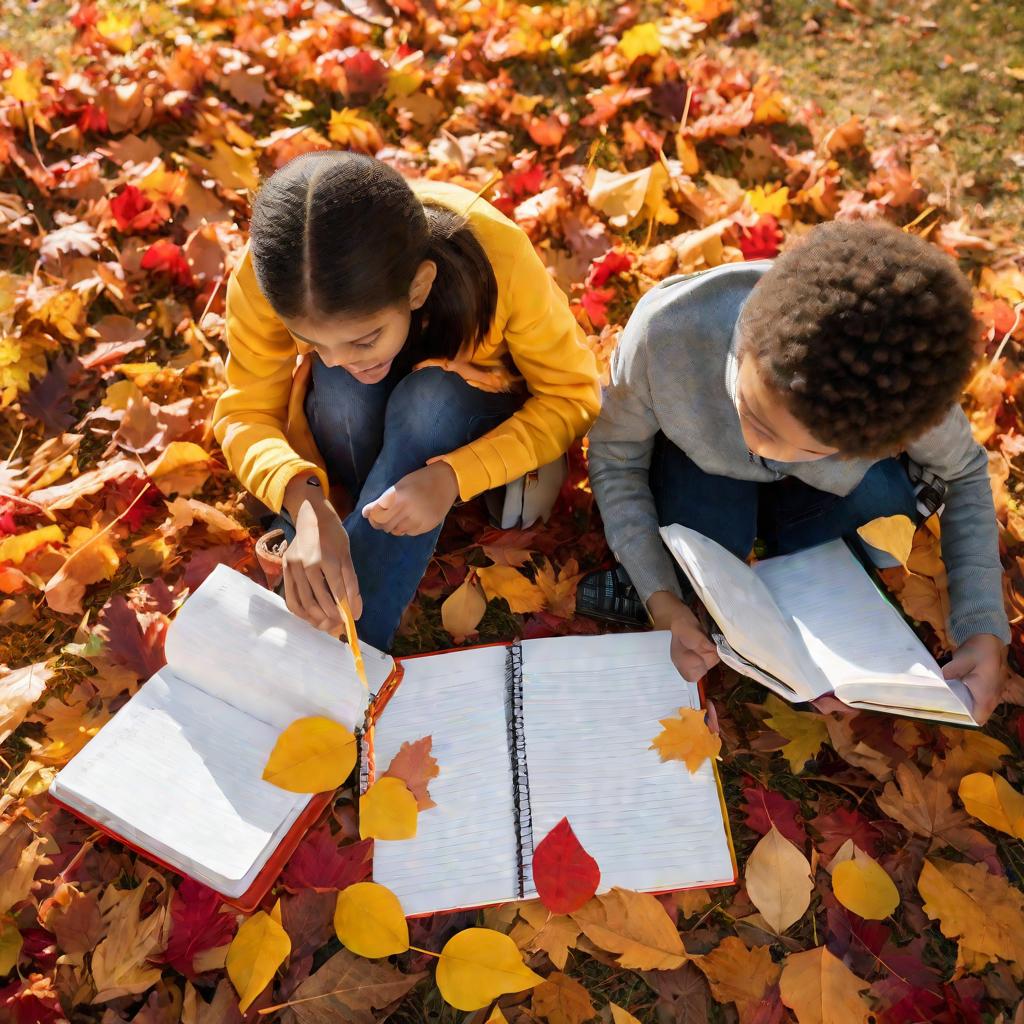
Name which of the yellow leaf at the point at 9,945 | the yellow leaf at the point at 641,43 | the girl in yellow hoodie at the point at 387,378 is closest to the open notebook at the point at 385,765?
the girl in yellow hoodie at the point at 387,378

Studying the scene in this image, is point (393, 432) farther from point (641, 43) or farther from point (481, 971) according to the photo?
point (641, 43)

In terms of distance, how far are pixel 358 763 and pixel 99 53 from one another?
7.67 ft

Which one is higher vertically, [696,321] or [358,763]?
[696,321]

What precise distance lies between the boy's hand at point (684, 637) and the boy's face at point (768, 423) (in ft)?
1.23

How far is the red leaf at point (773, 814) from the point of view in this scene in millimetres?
1512

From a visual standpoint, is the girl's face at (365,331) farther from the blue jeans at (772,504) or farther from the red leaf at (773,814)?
the red leaf at (773,814)

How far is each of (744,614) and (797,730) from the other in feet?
1.32

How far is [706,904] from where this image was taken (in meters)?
1.45

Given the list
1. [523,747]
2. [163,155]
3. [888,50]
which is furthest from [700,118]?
[523,747]

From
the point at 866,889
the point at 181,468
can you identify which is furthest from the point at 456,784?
the point at 181,468

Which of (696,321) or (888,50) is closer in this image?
(696,321)

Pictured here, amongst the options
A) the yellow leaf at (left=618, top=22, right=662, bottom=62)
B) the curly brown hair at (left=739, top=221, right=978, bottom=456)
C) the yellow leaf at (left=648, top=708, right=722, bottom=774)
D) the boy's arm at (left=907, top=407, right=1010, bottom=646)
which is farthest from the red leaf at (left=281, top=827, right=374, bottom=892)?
the yellow leaf at (left=618, top=22, right=662, bottom=62)

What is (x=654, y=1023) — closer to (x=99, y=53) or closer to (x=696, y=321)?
(x=696, y=321)

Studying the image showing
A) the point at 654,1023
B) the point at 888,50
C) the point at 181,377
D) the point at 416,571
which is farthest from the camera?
the point at 888,50
